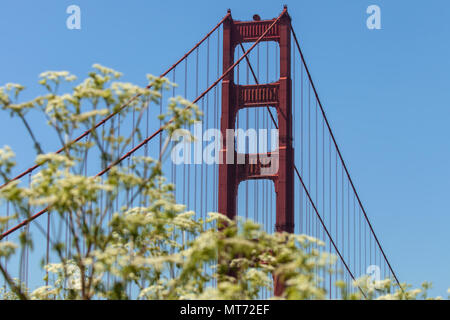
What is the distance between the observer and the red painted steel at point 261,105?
23672mm

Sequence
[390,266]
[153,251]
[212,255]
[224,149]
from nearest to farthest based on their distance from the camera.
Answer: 1. [212,255]
2. [153,251]
3. [224,149]
4. [390,266]

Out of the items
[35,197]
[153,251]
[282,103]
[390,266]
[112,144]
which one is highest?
[282,103]

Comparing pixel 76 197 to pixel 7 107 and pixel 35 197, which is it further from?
pixel 7 107

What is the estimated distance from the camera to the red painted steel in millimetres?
23672

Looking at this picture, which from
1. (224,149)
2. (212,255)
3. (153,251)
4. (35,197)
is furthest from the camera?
(224,149)

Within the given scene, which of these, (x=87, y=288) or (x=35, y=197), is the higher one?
(x=35, y=197)

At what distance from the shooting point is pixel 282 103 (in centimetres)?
2456

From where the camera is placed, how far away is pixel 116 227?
1243cm

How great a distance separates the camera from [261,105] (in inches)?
991
